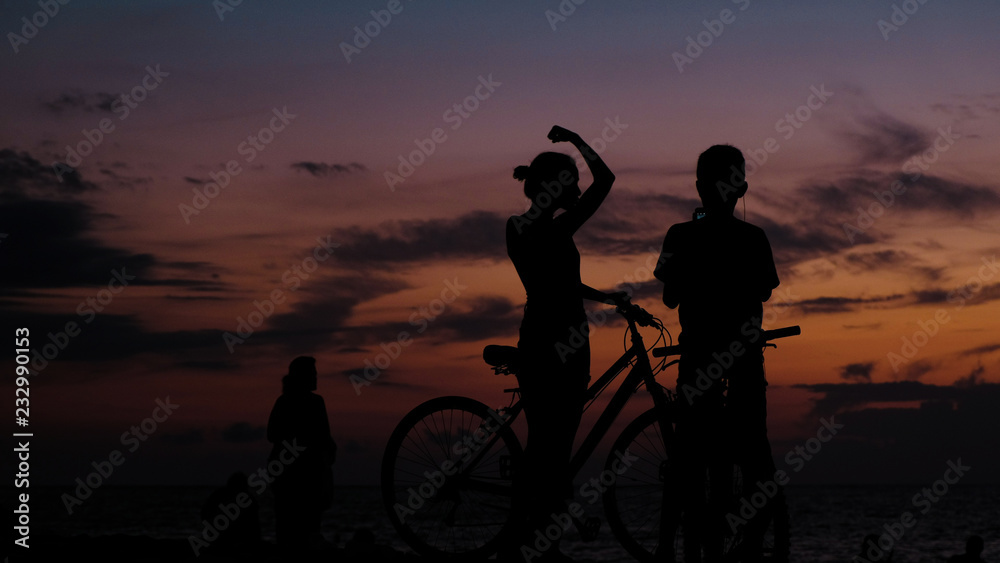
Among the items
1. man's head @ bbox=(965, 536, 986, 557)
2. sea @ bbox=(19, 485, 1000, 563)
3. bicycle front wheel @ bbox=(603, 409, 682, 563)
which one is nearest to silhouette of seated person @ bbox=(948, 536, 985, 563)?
man's head @ bbox=(965, 536, 986, 557)

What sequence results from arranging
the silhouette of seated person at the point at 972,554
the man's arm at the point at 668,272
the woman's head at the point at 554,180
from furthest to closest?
the silhouette of seated person at the point at 972,554, the woman's head at the point at 554,180, the man's arm at the point at 668,272

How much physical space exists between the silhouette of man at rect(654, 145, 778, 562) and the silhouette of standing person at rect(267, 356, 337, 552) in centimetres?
369

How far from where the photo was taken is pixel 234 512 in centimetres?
938

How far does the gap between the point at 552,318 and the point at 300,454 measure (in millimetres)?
3323

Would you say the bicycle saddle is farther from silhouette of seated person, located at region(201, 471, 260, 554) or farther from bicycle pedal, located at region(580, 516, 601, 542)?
silhouette of seated person, located at region(201, 471, 260, 554)

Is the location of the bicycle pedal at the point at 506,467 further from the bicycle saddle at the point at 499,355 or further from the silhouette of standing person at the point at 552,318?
the bicycle saddle at the point at 499,355

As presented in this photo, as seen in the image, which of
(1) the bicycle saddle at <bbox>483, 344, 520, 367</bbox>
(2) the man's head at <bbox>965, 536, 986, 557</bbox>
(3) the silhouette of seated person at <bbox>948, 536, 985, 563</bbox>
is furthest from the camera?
(2) the man's head at <bbox>965, 536, 986, 557</bbox>

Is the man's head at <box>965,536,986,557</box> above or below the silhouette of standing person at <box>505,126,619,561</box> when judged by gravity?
below

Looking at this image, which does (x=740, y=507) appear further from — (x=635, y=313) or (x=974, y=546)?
(x=974, y=546)

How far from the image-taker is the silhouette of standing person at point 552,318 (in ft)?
18.1

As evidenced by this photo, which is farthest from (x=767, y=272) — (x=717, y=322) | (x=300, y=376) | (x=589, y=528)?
(x=300, y=376)

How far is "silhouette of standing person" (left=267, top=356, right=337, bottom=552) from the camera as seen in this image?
780cm

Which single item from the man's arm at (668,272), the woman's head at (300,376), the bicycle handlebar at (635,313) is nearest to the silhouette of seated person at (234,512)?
the woman's head at (300,376)

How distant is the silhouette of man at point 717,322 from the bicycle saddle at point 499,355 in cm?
113
